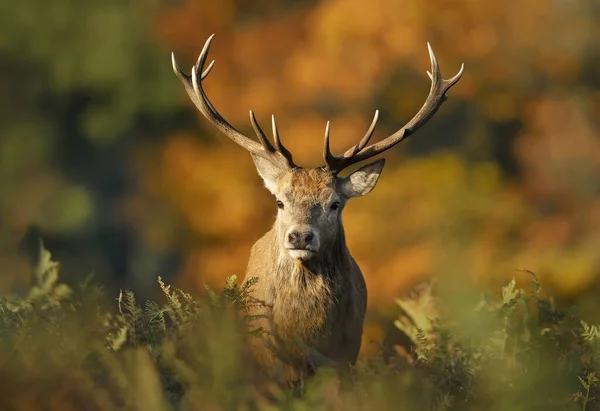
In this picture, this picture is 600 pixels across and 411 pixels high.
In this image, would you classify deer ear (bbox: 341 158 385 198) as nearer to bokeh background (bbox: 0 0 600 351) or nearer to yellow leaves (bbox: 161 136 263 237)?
bokeh background (bbox: 0 0 600 351)

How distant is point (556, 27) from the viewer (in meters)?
22.1

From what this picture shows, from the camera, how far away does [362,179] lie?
788 cm

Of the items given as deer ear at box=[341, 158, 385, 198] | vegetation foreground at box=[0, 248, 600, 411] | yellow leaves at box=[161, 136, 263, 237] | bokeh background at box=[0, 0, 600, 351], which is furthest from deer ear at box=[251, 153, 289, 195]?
yellow leaves at box=[161, 136, 263, 237]

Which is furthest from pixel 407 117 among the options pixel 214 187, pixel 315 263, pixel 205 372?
pixel 205 372

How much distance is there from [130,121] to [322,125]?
5.72 metres

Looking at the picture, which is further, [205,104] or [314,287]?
[205,104]

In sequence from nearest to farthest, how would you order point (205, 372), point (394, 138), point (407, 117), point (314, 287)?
point (205, 372)
point (314, 287)
point (394, 138)
point (407, 117)

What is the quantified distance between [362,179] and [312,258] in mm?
958

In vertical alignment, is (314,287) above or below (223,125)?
below

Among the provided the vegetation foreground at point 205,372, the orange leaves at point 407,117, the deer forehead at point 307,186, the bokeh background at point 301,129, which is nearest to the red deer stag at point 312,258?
the deer forehead at point 307,186

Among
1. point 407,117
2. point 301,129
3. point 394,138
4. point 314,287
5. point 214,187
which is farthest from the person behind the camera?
point 407,117

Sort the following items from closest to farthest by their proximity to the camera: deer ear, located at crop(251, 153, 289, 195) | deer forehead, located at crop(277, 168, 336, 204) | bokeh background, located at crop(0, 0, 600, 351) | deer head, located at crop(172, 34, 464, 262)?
1. deer head, located at crop(172, 34, 464, 262)
2. deer forehead, located at crop(277, 168, 336, 204)
3. deer ear, located at crop(251, 153, 289, 195)
4. bokeh background, located at crop(0, 0, 600, 351)

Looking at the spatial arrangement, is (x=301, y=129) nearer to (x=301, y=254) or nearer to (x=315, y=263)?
(x=315, y=263)

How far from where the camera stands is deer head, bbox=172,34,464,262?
23.2ft
